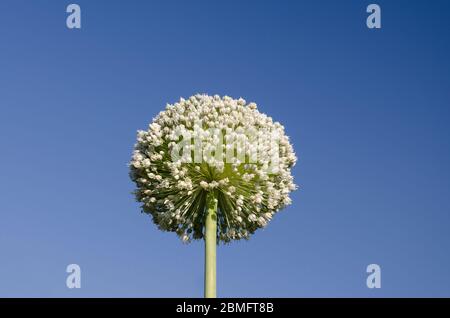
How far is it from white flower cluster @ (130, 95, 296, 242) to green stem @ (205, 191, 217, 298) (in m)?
0.29

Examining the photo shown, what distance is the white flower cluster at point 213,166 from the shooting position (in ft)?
52.4

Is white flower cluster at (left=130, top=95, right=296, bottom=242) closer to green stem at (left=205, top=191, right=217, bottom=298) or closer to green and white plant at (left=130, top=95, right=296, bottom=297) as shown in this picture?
green and white plant at (left=130, top=95, right=296, bottom=297)

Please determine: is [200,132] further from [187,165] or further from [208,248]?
[208,248]

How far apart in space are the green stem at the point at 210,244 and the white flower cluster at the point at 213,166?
0.29 metres

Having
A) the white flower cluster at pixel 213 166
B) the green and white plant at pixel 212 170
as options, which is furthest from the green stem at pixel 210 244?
the white flower cluster at pixel 213 166

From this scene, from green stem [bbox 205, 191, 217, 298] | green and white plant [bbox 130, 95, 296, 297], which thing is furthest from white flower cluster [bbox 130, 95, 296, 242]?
green stem [bbox 205, 191, 217, 298]

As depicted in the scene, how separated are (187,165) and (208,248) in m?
2.25

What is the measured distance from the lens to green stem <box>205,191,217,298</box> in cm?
1548

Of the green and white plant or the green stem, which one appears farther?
the green and white plant

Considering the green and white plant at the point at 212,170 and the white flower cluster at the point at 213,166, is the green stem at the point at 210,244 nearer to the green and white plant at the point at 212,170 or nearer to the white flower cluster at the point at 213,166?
the green and white plant at the point at 212,170

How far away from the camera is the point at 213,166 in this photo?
15828mm

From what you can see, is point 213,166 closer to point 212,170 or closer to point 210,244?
point 212,170
